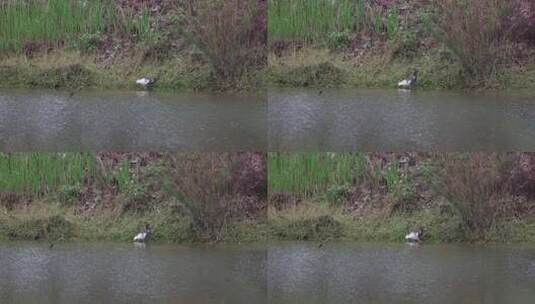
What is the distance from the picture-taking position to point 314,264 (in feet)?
20.9

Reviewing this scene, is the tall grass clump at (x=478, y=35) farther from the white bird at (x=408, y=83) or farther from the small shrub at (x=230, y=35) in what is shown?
the small shrub at (x=230, y=35)

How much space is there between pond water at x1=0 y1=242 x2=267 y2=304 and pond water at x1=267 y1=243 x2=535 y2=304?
0.20 m

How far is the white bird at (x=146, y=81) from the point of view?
694cm

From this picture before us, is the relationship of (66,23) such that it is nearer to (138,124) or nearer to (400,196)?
(138,124)

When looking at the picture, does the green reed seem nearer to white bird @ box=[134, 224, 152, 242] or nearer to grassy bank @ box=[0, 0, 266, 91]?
grassy bank @ box=[0, 0, 266, 91]

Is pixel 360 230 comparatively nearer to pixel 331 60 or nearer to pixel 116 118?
pixel 331 60

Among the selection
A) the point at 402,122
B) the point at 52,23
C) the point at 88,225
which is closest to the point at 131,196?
the point at 88,225

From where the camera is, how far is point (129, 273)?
630 centimetres

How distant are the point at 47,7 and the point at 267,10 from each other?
1.71 m

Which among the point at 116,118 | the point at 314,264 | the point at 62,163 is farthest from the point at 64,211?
the point at 314,264

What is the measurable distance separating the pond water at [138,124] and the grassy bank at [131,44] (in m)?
0.25

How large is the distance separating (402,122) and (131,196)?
210cm

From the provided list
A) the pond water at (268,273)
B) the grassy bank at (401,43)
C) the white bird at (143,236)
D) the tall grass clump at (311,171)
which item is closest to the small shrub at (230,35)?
the grassy bank at (401,43)

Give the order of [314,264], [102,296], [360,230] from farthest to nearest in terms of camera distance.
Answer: [360,230], [314,264], [102,296]
